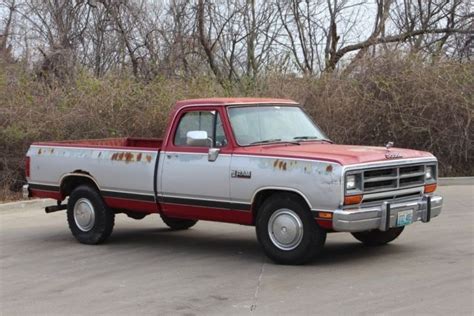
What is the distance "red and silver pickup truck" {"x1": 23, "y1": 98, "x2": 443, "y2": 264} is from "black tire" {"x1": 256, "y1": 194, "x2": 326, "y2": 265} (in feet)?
0.04

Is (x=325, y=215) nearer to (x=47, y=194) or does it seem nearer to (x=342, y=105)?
(x=47, y=194)

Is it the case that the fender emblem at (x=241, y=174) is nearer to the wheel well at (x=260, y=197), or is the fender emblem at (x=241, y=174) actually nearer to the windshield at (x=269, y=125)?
the wheel well at (x=260, y=197)

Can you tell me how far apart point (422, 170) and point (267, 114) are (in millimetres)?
1990

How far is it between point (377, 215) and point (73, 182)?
4554mm

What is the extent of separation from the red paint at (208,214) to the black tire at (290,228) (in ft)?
0.82

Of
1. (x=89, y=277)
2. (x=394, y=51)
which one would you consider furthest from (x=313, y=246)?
(x=394, y=51)

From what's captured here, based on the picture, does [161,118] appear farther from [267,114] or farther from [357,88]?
[267,114]

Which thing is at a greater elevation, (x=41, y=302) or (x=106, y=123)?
(x=106, y=123)

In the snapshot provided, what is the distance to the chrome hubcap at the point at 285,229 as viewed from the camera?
293 inches

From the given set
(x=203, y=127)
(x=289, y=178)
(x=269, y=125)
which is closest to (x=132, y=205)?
(x=203, y=127)

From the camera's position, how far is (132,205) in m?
8.91

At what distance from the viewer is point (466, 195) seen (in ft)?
44.1

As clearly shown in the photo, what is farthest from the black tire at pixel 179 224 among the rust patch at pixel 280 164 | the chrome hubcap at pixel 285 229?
the rust patch at pixel 280 164

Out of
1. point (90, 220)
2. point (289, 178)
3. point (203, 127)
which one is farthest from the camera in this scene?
point (90, 220)
